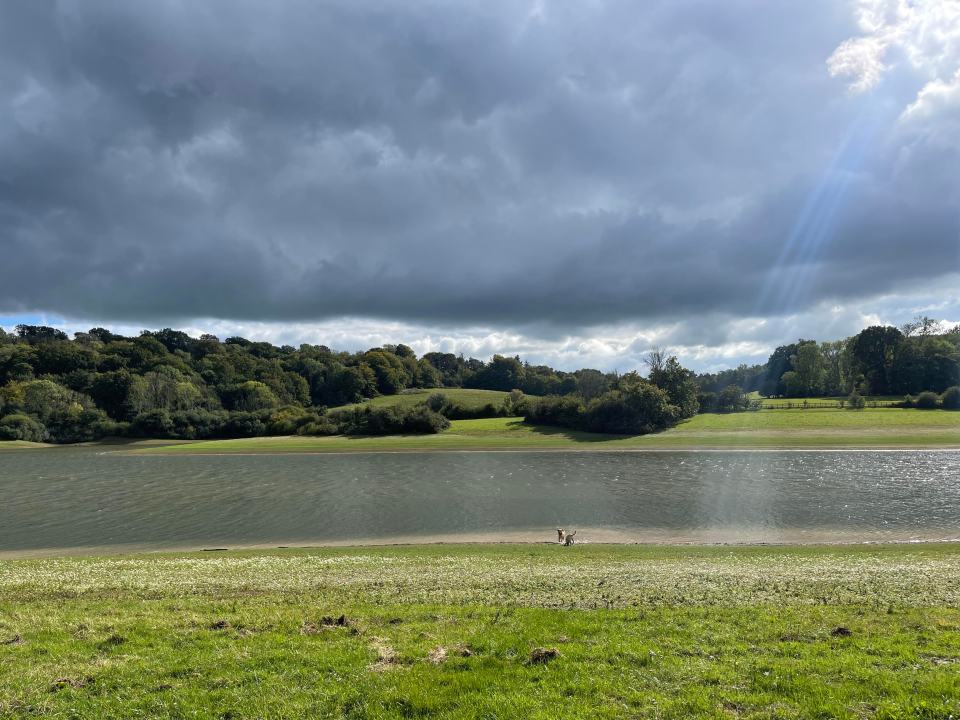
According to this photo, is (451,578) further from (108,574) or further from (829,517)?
(829,517)

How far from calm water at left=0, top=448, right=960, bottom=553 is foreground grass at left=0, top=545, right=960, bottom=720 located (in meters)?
12.6

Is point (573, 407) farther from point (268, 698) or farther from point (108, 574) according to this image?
point (268, 698)

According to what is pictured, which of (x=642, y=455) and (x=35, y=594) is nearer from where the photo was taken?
(x=35, y=594)

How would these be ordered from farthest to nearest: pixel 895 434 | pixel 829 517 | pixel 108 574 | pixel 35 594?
pixel 895 434
pixel 829 517
pixel 108 574
pixel 35 594

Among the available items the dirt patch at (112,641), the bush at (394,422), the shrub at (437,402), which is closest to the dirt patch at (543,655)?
the dirt patch at (112,641)

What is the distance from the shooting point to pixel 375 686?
7344 millimetres

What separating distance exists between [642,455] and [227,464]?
151 ft

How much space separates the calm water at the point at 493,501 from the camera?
2717 centimetres

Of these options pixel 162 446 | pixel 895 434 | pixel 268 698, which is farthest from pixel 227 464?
pixel 895 434

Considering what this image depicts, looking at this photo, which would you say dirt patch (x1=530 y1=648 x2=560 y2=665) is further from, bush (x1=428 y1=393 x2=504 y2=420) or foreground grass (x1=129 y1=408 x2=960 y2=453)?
bush (x1=428 y1=393 x2=504 y2=420)

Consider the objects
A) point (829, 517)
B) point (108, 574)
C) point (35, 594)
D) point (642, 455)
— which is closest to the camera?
point (35, 594)

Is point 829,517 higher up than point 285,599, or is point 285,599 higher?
point 285,599

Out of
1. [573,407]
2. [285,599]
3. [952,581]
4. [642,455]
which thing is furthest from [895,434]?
[285,599]

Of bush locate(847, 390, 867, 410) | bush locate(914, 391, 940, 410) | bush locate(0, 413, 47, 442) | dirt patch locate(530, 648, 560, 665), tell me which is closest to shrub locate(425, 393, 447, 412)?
bush locate(0, 413, 47, 442)
